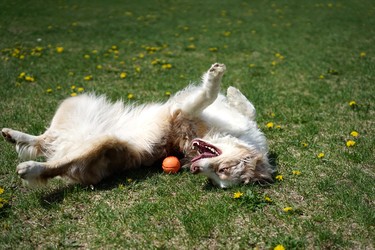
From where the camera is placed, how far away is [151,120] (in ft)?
13.5

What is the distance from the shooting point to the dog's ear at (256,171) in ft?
11.8

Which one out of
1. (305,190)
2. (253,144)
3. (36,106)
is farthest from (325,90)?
(36,106)

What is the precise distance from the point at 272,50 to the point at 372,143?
470 centimetres

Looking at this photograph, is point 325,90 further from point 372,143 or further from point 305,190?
point 305,190

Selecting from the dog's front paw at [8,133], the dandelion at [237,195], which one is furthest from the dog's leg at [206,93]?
the dog's front paw at [8,133]

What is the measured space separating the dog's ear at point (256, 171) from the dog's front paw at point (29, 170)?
1881 millimetres

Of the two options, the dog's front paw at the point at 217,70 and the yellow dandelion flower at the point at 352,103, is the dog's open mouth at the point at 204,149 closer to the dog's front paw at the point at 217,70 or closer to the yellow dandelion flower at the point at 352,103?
the dog's front paw at the point at 217,70

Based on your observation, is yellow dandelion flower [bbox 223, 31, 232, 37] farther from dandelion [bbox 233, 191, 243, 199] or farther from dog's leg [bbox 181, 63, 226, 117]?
dandelion [bbox 233, 191, 243, 199]

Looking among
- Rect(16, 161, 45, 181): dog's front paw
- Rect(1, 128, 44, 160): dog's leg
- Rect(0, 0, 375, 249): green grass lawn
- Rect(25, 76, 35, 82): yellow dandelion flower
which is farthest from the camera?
Rect(25, 76, 35, 82): yellow dandelion flower

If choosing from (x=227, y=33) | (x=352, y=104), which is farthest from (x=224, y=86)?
(x=227, y=33)

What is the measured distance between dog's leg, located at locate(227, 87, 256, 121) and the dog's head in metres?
0.78

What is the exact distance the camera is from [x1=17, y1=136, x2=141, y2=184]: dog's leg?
337 centimetres

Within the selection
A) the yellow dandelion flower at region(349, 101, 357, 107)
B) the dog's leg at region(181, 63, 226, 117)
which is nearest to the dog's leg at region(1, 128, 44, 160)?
the dog's leg at region(181, 63, 226, 117)

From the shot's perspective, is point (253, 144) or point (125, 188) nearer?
point (125, 188)
